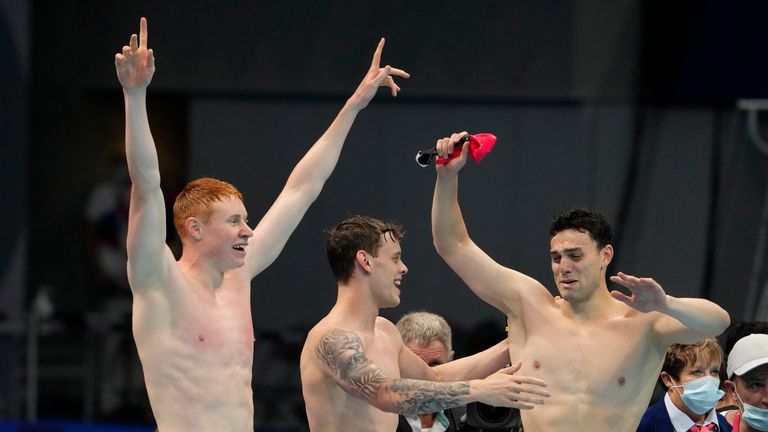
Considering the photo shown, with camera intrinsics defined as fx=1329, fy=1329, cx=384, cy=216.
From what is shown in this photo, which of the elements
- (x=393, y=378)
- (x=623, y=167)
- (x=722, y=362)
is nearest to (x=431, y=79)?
(x=623, y=167)

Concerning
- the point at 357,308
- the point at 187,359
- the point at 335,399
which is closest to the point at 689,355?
the point at 357,308

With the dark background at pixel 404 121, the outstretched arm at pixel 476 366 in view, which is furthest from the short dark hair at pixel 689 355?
the dark background at pixel 404 121

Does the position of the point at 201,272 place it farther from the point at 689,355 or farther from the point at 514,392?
the point at 689,355

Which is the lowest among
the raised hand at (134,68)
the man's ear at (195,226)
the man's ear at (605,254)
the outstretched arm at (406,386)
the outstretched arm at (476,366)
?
the outstretched arm at (476,366)

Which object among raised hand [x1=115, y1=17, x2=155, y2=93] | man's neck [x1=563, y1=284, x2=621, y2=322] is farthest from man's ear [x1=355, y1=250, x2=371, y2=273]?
raised hand [x1=115, y1=17, x2=155, y2=93]

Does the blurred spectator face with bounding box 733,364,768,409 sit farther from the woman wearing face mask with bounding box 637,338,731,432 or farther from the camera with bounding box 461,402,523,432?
the camera with bounding box 461,402,523,432

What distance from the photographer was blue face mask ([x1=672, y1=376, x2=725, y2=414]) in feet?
16.9

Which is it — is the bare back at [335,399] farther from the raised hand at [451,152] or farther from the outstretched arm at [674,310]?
the outstretched arm at [674,310]

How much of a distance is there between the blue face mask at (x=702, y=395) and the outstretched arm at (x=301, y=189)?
1638mm

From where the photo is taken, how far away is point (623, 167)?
35.8 feet

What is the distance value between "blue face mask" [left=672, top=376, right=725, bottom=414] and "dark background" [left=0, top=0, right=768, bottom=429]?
5148mm

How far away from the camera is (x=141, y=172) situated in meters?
4.11

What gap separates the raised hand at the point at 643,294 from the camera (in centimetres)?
437

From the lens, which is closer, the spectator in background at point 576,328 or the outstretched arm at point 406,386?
the outstretched arm at point 406,386
